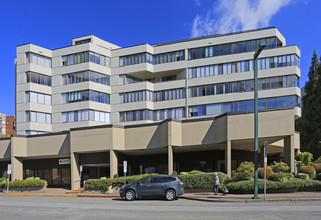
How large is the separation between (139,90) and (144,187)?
1241 inches

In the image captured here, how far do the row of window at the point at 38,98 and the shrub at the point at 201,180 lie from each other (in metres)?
34.0

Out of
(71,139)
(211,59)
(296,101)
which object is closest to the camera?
(71,139)

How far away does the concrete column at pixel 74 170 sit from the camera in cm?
3572

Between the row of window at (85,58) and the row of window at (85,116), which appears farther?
the row of window at (85,58)

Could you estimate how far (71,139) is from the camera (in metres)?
35.7

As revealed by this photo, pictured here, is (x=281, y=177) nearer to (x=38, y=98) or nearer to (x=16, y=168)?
(x=16, y=168)

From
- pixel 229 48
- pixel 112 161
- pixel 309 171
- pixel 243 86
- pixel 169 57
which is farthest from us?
pixel 169 57

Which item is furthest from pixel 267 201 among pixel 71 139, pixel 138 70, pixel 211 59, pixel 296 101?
pixel 138 70

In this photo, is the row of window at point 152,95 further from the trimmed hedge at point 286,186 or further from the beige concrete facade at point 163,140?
the trimmed hedge at point 286,186

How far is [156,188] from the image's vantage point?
22.5 metres

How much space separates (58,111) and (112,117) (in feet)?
26.9

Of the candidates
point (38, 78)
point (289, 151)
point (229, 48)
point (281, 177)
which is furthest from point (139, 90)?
point (281, 177)

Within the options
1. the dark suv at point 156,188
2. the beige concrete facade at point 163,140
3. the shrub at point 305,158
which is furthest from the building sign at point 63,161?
the shrub at point 305,158

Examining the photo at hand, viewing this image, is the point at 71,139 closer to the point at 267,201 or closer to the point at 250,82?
the point at 267,201
